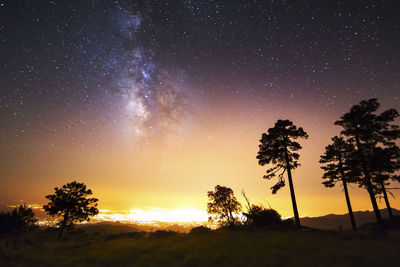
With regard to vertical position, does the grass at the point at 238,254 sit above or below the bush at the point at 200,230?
below

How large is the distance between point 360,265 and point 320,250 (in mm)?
2457

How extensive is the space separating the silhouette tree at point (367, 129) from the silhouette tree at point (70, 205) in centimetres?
4246

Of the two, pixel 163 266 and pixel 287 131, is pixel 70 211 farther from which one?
pixel 287 131

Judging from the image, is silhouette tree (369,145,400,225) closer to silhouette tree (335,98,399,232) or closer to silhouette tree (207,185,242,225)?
silhouette tree (335,98,399,232)

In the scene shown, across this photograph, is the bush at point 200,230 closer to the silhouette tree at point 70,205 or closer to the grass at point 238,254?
the grass at point 238,254

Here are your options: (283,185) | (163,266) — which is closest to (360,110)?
(283,185)

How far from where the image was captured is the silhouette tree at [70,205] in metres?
34.7

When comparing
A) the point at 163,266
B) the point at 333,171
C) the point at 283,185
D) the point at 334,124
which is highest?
the point at 334,124

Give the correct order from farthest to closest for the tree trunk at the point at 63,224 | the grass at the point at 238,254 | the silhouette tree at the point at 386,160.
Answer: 1. the tree trunk at the point at 63,224
2. the silhouette tree at the point at 386,160
3. the grass at the point at 238,254

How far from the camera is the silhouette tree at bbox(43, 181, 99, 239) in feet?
114

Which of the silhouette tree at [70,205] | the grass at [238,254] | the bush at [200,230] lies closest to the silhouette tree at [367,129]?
the grass at [238,254]

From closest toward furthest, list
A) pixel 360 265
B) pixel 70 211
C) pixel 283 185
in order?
pixel 360 265 < pixel 283 185 < pixel 70 211

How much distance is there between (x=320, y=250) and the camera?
39.0 feet

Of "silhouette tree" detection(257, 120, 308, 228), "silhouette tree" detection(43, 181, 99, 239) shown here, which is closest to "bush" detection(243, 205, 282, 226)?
"silhouette tree" detection(257, 120, 308, 228)
